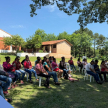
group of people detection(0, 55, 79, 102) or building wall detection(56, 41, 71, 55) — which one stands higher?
building wall detection(56, 41, 71, 55)

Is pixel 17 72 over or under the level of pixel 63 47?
under

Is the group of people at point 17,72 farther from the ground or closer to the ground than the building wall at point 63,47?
closer to the ground

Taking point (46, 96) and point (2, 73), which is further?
point (46, 96)

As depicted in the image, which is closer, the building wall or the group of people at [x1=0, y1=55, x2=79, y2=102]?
the group of people at [x1=0, y1=55, x2=79, y2=102]

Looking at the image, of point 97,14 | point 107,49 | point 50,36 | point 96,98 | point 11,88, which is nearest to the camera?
point 96,98

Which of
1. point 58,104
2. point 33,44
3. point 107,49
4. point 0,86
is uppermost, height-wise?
point 33,44

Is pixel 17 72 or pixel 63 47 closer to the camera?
pixel 17 72

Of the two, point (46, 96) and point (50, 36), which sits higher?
point (50, 36)

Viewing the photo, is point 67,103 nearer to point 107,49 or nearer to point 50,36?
point 107,49

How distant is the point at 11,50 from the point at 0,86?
106ft

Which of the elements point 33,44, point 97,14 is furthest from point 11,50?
point 97,14

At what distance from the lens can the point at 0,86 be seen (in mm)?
3410

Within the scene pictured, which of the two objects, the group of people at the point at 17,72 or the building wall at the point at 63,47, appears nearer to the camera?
the group of people at the point at 17,72

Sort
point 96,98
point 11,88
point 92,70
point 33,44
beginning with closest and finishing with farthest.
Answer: point 96,98, point 11,88, point 92,70, point 33,44
